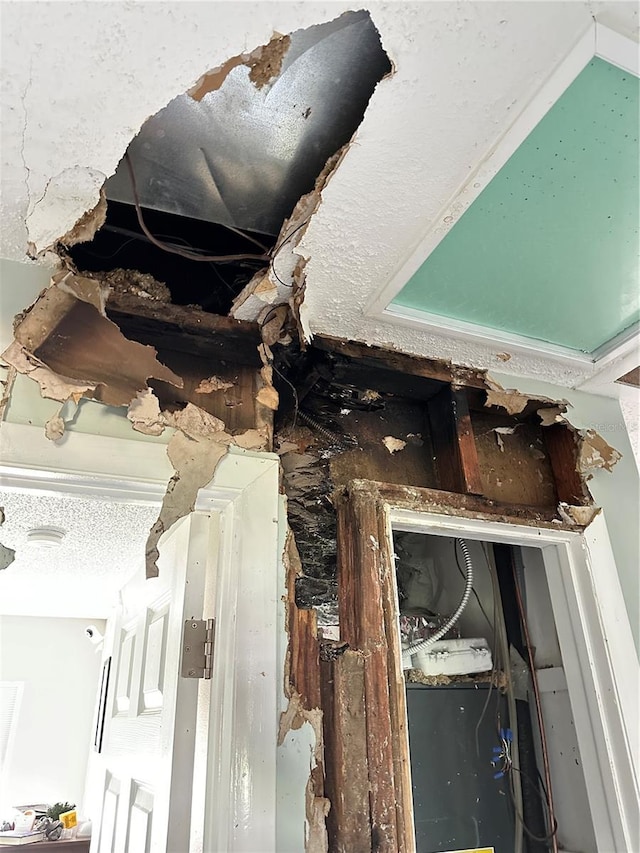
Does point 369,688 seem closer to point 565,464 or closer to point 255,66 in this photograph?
point 565,464

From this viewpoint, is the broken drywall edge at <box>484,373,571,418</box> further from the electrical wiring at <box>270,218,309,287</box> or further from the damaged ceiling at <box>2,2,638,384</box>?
the electrical wiring at <box>270,218,309,287</box>

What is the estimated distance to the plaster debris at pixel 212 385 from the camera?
1266 mm

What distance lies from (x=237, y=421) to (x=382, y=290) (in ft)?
1.43

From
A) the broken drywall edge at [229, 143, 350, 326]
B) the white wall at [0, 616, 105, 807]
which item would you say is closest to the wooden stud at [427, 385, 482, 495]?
the broken drywall edge at [229, 143, 350, 326]

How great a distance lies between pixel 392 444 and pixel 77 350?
794mm

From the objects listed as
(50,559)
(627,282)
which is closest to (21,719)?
(50,559)

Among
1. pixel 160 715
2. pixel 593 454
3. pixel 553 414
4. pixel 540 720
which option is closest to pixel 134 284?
pixel 160 715

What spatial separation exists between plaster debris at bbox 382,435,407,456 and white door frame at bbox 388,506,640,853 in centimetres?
20

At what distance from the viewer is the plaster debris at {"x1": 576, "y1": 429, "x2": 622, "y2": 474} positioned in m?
1.57

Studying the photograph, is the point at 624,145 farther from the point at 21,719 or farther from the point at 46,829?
the point at 21,719

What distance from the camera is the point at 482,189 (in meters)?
1.03

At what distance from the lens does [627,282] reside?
4.11 ft

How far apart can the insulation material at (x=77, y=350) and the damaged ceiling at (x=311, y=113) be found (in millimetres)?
119

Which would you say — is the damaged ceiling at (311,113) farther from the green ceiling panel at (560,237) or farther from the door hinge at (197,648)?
the door hinge at (197,648)
